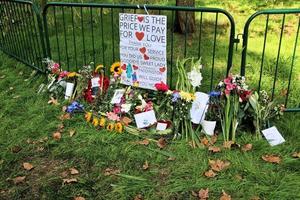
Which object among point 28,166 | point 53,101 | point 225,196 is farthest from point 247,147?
point 53,101

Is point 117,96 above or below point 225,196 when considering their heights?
above

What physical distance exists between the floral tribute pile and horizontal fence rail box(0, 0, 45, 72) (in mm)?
1696

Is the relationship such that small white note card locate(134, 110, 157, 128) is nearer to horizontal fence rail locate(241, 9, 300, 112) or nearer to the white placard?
the white placard

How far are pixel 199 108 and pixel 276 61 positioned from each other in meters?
2.18

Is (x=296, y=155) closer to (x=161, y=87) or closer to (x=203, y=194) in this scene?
(x=203, y=194)

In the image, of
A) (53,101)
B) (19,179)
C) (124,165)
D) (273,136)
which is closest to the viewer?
(19,179)

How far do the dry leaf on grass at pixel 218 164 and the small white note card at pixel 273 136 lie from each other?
58cm

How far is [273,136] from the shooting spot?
384 cm

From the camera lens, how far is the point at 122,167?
11.9 feet

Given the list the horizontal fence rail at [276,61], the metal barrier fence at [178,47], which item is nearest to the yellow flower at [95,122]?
the metal barrier fence at [178,47]

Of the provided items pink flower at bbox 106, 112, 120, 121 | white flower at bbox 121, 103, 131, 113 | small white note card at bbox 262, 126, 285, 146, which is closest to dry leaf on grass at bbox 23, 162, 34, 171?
pink flower at bbox 106, 112, 120, 121

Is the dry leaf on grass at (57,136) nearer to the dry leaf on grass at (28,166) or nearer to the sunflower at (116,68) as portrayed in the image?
the dry leaf on grass at (28,166)

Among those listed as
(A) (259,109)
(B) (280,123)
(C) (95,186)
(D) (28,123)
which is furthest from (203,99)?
(D) (28,123)

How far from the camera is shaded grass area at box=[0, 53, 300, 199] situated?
10.7 ft
